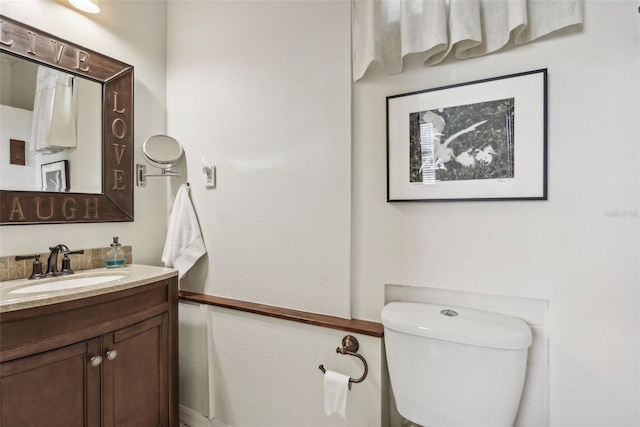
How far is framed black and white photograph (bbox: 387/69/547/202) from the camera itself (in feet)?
3.20

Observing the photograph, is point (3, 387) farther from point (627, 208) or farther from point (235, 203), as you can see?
point (627, 208)

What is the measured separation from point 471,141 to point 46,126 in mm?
1797

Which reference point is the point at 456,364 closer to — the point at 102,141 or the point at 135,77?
the point at 102,141

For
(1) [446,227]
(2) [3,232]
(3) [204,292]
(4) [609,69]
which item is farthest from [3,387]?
(4) [609,69]

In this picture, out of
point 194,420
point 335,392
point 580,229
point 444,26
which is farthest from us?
point 194,420

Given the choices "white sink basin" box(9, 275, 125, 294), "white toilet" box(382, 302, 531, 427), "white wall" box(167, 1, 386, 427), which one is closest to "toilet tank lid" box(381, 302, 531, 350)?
"white toilet" box(382, 302, 531, 427)

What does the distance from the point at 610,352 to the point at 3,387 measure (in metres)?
1.81

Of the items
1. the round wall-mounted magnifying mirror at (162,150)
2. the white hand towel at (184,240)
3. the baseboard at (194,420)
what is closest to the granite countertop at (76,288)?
the white hand towel at (184,240)

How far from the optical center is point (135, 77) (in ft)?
5.45

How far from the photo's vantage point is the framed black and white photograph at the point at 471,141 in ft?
3.20

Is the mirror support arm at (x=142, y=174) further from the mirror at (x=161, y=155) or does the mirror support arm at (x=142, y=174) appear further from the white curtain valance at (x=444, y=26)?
the white curtain valance at (x=444, y=26)

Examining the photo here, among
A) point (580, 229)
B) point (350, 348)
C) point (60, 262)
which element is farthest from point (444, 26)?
point (60, 262)

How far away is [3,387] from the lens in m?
0.88

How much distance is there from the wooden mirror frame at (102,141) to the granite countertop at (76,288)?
10.4 inches
